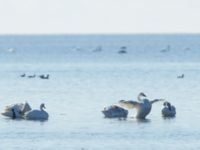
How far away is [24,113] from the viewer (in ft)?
155

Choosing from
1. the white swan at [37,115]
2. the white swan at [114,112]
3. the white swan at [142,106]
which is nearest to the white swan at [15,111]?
the white swan at [37,115]

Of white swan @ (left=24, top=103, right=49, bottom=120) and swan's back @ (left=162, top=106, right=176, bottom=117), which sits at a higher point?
swan's back @ (left=162, top=106, right=176, bottom=117)

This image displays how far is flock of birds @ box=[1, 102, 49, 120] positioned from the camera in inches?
1822

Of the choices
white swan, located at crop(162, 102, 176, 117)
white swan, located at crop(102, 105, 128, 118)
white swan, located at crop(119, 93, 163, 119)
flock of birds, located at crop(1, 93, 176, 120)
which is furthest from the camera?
white swan, located at crop(162, 102, 176, 117)

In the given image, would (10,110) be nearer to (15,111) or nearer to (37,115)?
(15,111)

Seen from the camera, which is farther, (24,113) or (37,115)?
(24,113)

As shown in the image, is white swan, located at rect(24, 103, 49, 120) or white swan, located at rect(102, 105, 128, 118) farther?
white swan, located at rect(102, 105, 128, 118)

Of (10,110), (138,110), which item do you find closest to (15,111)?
(10,110)

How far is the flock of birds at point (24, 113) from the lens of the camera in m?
46.3

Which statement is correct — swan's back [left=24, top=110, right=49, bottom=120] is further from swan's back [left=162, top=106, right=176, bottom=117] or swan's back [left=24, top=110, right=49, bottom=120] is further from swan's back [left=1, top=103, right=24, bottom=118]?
swan's back [left=162, top=106, right=176, bottom=117]

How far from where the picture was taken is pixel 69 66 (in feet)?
348

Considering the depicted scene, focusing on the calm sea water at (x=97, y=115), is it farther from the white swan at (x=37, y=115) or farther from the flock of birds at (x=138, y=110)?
the white swan at (x=37, y=115)

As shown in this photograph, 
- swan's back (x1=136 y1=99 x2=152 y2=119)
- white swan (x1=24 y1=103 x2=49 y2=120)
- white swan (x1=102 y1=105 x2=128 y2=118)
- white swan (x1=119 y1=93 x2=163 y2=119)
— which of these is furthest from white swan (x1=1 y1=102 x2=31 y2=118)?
swan's back (x1=136 y1=99 x2=152 y2=119)

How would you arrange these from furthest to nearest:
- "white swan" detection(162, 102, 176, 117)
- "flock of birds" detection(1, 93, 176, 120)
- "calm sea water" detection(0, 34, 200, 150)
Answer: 1. "white swan" detection(162, 102, 176, 117)
2. "flock of birds" detection(1, 93, 176, 120)
3. "calm sea water" detection(0, 34, 200, 150)
